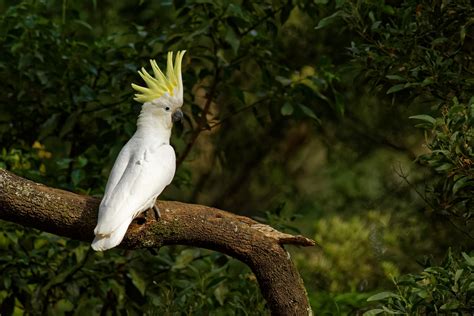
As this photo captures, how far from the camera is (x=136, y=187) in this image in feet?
8.75

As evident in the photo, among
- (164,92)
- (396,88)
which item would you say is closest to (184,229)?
(164,92)

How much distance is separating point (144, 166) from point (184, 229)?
231 millimetres

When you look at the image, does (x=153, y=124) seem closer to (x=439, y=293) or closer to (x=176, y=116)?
(x=176, y=116)

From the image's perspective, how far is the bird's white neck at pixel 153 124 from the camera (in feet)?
9.71

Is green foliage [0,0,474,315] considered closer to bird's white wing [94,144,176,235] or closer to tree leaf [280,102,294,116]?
tree leaf [280,102,294,116]

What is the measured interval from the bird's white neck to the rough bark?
26cm

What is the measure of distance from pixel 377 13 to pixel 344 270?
2075 millimetres

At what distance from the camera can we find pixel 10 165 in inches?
149

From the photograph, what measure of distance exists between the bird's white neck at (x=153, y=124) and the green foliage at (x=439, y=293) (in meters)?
0.87

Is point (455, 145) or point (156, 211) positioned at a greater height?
point (156, 211)

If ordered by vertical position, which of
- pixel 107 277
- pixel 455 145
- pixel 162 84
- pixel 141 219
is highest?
pixel 162 84

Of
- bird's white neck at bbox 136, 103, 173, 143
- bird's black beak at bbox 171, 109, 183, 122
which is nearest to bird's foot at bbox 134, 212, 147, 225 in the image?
bird's white neck at bbox 136, 103, 173, 143

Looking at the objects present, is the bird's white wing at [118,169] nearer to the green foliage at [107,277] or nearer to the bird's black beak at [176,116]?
the bird's black beak at [176,116]

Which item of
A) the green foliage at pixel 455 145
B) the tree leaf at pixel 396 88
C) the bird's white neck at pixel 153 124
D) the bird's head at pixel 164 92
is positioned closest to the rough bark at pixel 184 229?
the bird's white neck at pixel 153 124
